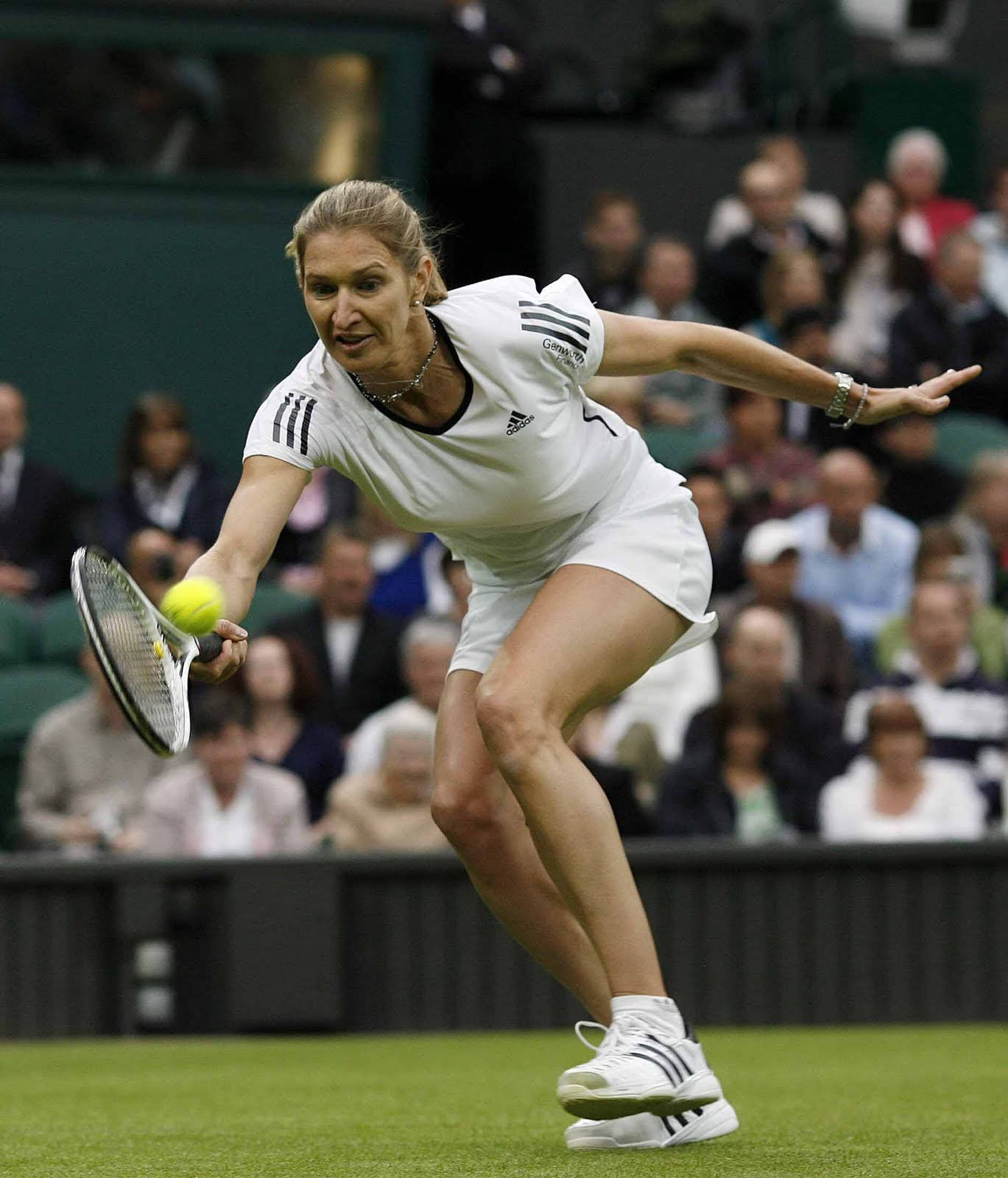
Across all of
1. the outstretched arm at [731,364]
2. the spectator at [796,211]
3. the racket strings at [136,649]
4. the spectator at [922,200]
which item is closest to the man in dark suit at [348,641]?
the spectator at [796,211]

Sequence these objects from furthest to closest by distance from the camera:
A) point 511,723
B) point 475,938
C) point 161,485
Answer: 1. point 161,485
2. point 475,938
3. point 511,723

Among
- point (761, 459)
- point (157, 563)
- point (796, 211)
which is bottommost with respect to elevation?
point (157, 563)

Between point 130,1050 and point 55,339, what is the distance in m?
5.75

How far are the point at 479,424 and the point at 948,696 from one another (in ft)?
15.4

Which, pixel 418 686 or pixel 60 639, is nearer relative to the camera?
pixel 418 686

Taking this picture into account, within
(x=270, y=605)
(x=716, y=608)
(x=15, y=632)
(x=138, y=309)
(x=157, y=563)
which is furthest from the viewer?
(x=138, y=309)

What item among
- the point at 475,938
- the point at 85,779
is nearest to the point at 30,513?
the point at 85,779

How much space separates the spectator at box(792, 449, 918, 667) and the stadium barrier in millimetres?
1783

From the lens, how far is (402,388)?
4023mm

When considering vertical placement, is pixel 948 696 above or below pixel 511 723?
above

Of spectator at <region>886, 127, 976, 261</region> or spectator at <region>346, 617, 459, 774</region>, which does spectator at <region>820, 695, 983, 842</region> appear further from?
spectator at <region>886, 127, 976, 261</region>

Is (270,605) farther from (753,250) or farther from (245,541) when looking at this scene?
(245,541)

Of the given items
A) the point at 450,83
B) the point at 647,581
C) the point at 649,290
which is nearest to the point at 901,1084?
the point at 647,581

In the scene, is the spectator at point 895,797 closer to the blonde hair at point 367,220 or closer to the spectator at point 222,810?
the spectator at point 222,810
